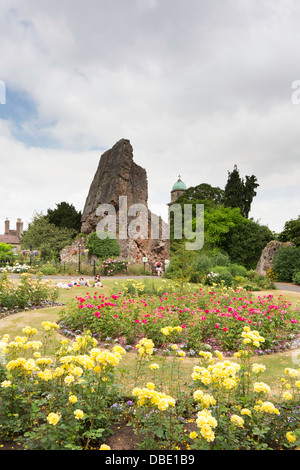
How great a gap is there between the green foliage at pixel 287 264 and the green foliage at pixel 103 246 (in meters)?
10.9

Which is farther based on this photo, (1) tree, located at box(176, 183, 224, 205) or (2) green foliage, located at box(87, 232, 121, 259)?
(1) tree, located at box(176, 183, 224, 205)

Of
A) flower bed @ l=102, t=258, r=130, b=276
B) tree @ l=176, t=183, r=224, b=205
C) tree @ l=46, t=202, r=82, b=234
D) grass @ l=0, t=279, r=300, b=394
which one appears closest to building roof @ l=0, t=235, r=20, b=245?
tree @ l=46, t=202, r=82, b=234

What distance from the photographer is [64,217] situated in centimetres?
3366

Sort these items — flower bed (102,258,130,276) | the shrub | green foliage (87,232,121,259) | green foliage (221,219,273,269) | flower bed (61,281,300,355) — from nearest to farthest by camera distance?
flower bed (61,281,300,355), the shrub, flower bed (102,258,130,276), green foliage (87,232,121,259), green foliage (221,219,273,269)

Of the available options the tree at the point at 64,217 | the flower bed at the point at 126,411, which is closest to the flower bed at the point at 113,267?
the tree at the point at 64,217

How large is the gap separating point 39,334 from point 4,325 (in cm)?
105

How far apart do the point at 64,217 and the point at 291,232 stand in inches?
899

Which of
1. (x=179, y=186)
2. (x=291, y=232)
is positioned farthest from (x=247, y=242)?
(x=179, y=186)

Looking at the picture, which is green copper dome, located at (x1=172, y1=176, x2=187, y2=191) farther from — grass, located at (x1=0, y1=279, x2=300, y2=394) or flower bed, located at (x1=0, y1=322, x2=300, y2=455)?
flower bed, located at (x1=0, y1=322, x2=300, y2=455)

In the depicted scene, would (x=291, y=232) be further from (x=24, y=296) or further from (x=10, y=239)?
(x=10, y=239)

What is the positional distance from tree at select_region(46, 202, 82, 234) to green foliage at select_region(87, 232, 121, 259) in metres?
10.4

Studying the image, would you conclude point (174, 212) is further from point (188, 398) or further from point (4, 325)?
point (188, 398)

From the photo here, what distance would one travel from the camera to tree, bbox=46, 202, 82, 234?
32647 millimetres
